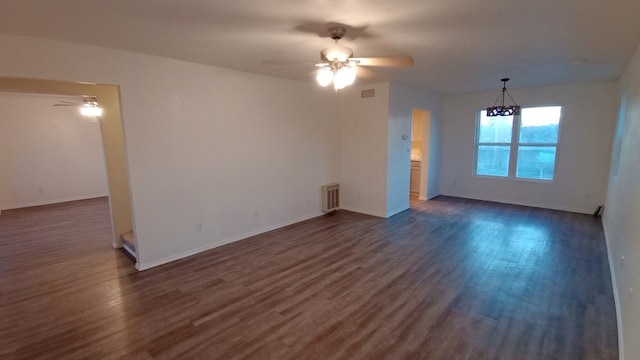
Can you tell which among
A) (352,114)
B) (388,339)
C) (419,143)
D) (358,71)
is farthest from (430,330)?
(419,143)

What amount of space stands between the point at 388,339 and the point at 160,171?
10.4 feet

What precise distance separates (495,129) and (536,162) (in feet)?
3.61

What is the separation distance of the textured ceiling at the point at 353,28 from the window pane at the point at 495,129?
2682mm

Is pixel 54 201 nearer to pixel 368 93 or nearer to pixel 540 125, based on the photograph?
pixel 368 93

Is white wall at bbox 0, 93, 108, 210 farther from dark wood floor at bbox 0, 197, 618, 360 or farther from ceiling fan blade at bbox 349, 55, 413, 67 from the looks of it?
ceiling fan blade at bbox 349, 55, 413, 67

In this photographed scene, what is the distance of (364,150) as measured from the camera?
588 centimetres

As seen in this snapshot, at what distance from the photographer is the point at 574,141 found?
585 cm

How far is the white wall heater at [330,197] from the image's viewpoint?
595 cm

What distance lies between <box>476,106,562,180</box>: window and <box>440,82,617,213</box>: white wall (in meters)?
0.16

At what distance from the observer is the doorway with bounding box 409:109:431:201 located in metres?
6.96

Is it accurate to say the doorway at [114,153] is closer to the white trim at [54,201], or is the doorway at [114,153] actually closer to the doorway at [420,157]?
the white trim at [54,201]

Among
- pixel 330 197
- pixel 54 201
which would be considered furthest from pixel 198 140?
pixel 54 201

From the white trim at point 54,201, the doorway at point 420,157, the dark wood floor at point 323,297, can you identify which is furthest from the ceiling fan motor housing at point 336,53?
the white trim at point 54,201

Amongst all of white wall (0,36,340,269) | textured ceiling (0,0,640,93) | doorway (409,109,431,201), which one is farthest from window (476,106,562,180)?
white wall (0,36,340,269)
